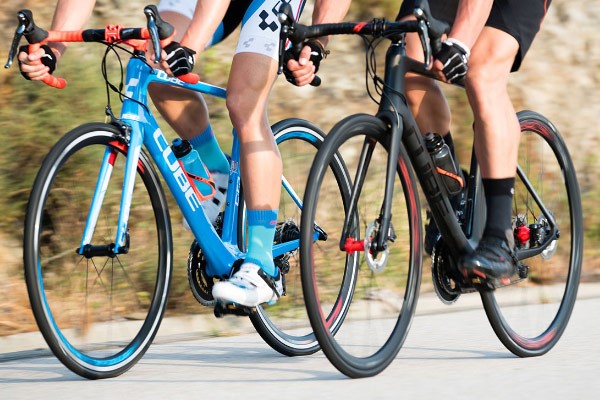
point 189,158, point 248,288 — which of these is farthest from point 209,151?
point 248,288

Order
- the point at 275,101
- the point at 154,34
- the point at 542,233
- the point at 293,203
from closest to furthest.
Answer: the point at 154,34, the point at 542,233, the point at 293,203, the point at 275,101

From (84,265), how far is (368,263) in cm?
117

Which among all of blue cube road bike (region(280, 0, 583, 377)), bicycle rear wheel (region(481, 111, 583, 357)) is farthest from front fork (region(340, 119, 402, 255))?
bicycle rear wheel (region(481, 111, 583, 357))

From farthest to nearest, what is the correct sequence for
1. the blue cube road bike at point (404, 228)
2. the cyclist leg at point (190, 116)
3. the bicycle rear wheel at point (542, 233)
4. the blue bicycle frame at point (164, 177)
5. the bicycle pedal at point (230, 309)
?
the bicycle rear wheel at point (542, 233) < the cyclist leg at point (190, 116) < the bicycle pedal at point (230, 309) < the blue bicycle frame at point (164, 177) < the blue cube road bike at point (404, 228)

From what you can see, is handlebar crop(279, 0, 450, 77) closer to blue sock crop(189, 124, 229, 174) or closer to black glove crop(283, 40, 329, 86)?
black glove crop(283, 40, 329, 86)

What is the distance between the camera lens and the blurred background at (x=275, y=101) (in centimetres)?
623

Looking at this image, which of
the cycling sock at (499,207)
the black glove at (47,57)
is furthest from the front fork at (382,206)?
the black glove at (47,57)

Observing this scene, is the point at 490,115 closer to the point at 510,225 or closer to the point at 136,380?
the point at 510,225

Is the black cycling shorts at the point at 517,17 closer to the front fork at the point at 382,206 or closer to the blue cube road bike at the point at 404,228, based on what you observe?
the blue cube road bike at the point at 404,228

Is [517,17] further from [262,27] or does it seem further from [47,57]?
[47,57]

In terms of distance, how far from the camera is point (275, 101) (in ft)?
26.2

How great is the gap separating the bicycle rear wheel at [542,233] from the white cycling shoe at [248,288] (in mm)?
973

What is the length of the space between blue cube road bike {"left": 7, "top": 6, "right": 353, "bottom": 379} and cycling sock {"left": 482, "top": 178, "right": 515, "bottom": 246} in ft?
2.29

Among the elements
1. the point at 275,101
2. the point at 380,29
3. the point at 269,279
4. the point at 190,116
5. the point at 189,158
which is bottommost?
the point at 269,279
